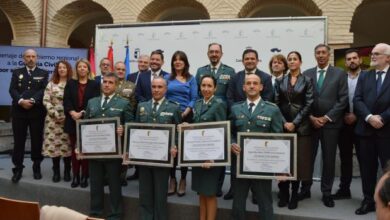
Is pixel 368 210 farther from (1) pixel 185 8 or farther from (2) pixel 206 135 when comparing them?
(1) pixel 185 8

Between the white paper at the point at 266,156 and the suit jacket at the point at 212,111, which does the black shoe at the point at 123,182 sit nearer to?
the suit jacket at the point at 212,111

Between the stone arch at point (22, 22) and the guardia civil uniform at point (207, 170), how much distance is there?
7.69 metres

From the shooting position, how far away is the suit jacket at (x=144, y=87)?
5.16 metres

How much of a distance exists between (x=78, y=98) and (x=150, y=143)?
57.9 inches

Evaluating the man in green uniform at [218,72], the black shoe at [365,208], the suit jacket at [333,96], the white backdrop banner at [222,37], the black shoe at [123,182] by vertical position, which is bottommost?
the black shoe at [365,208]

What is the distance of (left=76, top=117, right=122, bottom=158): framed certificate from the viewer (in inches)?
172

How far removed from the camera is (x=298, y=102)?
4.41m

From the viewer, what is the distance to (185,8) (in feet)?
33.8

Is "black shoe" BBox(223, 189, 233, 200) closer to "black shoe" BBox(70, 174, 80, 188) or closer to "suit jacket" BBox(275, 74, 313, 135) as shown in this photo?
"suit jacket" BBox(275, 74, 313, 135)

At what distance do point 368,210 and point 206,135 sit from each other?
75.9 inches

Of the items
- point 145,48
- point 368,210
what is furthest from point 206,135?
point 145,48

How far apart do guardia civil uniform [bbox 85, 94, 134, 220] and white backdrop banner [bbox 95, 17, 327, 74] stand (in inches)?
124

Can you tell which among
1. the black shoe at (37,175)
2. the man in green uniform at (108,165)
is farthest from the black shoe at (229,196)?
the black shoe at (37,175)

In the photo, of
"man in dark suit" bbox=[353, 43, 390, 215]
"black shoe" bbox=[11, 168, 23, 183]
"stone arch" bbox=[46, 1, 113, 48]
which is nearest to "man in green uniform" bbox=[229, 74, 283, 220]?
"man in dark suit" bbox=[353, 43, 390, 215]
